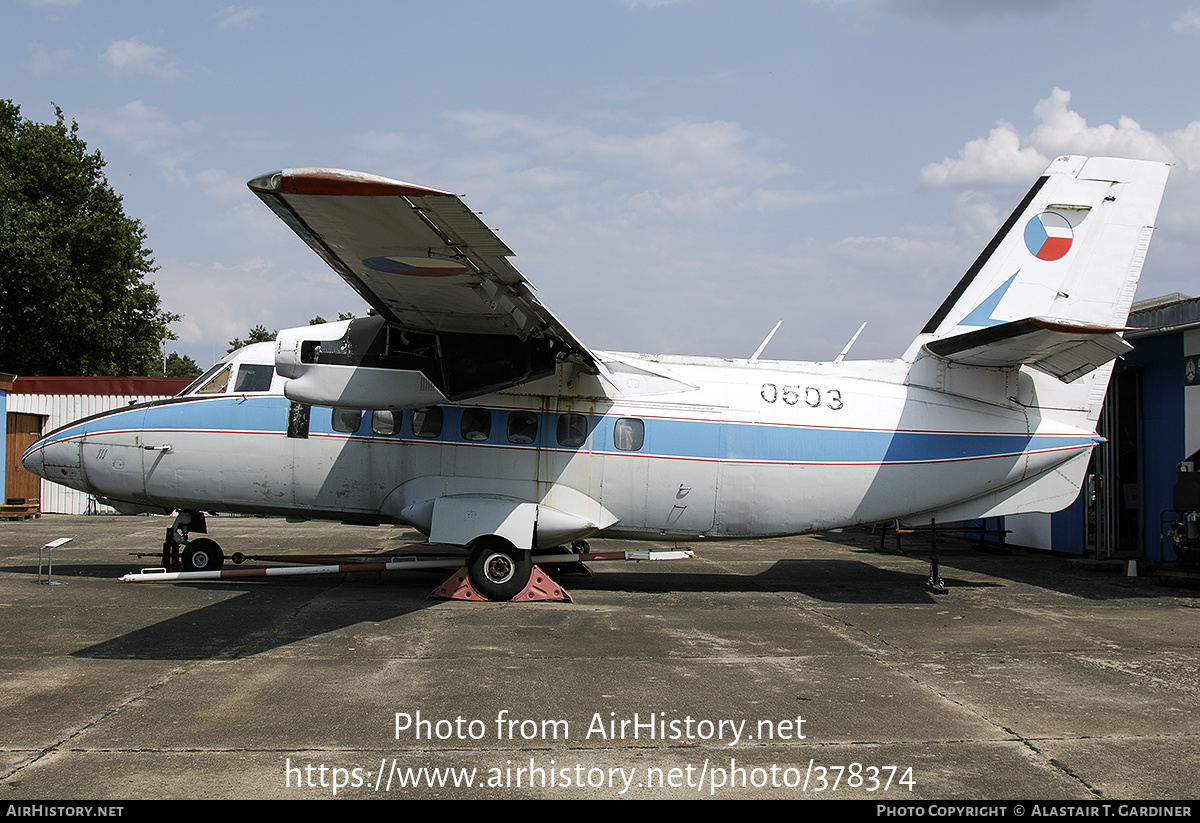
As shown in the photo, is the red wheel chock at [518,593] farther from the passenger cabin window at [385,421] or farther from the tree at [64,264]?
the tree at [64,264]

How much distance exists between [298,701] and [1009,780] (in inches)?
197

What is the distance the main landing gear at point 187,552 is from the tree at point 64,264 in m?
28.9

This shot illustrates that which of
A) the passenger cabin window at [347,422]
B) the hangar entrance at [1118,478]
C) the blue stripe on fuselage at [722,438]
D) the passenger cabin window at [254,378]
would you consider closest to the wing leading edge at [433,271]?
the blue stripe on fuselage at [722,438]

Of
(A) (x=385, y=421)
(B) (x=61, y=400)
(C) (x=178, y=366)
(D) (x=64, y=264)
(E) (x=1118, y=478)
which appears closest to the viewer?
(A) (x=385, y=421)

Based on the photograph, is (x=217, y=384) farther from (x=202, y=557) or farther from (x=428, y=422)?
(x=428, y=422)

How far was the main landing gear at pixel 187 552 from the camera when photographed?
11.7m

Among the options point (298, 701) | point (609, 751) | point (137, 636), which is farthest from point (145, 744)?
point (137, 636)

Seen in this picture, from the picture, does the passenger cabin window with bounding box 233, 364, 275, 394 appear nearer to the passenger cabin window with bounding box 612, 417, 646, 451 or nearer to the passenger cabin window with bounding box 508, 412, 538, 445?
the passenger cabin window with bounding box 508, 412, 538, 445

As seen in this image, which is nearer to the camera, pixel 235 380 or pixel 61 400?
pixel 235 380

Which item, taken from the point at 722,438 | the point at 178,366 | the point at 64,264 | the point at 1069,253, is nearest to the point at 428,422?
the point at 722,438

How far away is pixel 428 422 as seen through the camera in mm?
11219

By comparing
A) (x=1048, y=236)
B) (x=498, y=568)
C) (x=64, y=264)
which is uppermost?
(x=64, y=264)

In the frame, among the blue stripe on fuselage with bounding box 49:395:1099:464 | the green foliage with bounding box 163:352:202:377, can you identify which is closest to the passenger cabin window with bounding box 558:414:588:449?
the blue stripe on fuselage with bounding box 49:395:1099:464

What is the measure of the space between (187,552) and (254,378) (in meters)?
2.74
